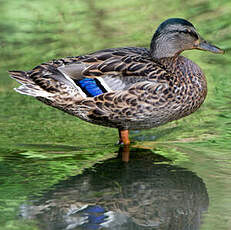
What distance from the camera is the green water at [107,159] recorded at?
4.85 meters

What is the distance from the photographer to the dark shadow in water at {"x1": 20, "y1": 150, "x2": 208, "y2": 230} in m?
4.64

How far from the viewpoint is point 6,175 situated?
5.76 m

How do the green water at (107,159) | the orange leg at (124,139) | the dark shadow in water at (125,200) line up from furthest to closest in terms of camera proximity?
the orange leg at (124,139) → the green water at (107,159) → the dark shadow in water at (125,200)

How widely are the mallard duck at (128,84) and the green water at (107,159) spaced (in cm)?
40

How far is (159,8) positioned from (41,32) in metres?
2.30

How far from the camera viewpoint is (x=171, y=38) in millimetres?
6586

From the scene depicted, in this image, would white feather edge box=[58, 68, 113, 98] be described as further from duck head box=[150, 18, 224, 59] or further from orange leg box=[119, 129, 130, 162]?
duck head box=[150, 18, 224, 59]

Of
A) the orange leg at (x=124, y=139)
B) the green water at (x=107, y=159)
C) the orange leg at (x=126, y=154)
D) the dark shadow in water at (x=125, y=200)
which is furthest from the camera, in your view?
the orange leg at (x=124, y=139)

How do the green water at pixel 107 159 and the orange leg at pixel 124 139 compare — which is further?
the orange leg at pixel 124 139

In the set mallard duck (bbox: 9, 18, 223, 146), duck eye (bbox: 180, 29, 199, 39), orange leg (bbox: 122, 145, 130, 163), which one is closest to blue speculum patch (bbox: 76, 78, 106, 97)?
mallard duck (bbox: 9, 18, 223, 146)

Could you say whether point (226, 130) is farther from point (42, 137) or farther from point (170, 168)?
point (42, 137)

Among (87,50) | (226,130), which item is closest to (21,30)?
(87,50)

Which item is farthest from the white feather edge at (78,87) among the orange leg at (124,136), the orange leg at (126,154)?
the orange leg at (126,154)

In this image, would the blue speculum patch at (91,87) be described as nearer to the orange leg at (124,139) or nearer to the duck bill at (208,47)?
the orange leg at (124,139)
